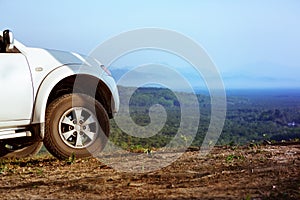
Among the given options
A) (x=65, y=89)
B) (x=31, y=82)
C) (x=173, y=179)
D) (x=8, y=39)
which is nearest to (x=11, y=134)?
(x=31, y=82)

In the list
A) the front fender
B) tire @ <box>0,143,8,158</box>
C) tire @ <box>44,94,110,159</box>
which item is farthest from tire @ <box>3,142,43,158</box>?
the front fender

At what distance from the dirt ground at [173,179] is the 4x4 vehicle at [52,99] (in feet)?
1.02

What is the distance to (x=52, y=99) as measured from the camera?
6898 millimetres

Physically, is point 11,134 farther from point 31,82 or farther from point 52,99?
point 52,99

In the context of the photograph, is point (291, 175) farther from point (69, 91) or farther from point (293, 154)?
point (69, 91)

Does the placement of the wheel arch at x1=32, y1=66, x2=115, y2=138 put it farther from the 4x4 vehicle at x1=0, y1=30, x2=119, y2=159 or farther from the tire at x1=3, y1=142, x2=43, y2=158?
the tire at x1=3, y1=142, x2=43, y2=158

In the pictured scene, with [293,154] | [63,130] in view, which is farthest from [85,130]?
[293,154]

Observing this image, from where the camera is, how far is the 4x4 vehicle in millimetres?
6238

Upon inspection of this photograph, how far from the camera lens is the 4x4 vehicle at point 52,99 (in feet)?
20.5

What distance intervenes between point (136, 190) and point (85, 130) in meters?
2.19

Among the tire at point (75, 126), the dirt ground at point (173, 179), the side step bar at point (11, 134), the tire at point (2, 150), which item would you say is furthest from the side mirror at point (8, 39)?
the tire at point (2, 150)

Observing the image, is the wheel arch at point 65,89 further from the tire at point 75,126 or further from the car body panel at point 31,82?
the tire at point 75,126

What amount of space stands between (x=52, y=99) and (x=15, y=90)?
777 mm

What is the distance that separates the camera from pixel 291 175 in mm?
4980
